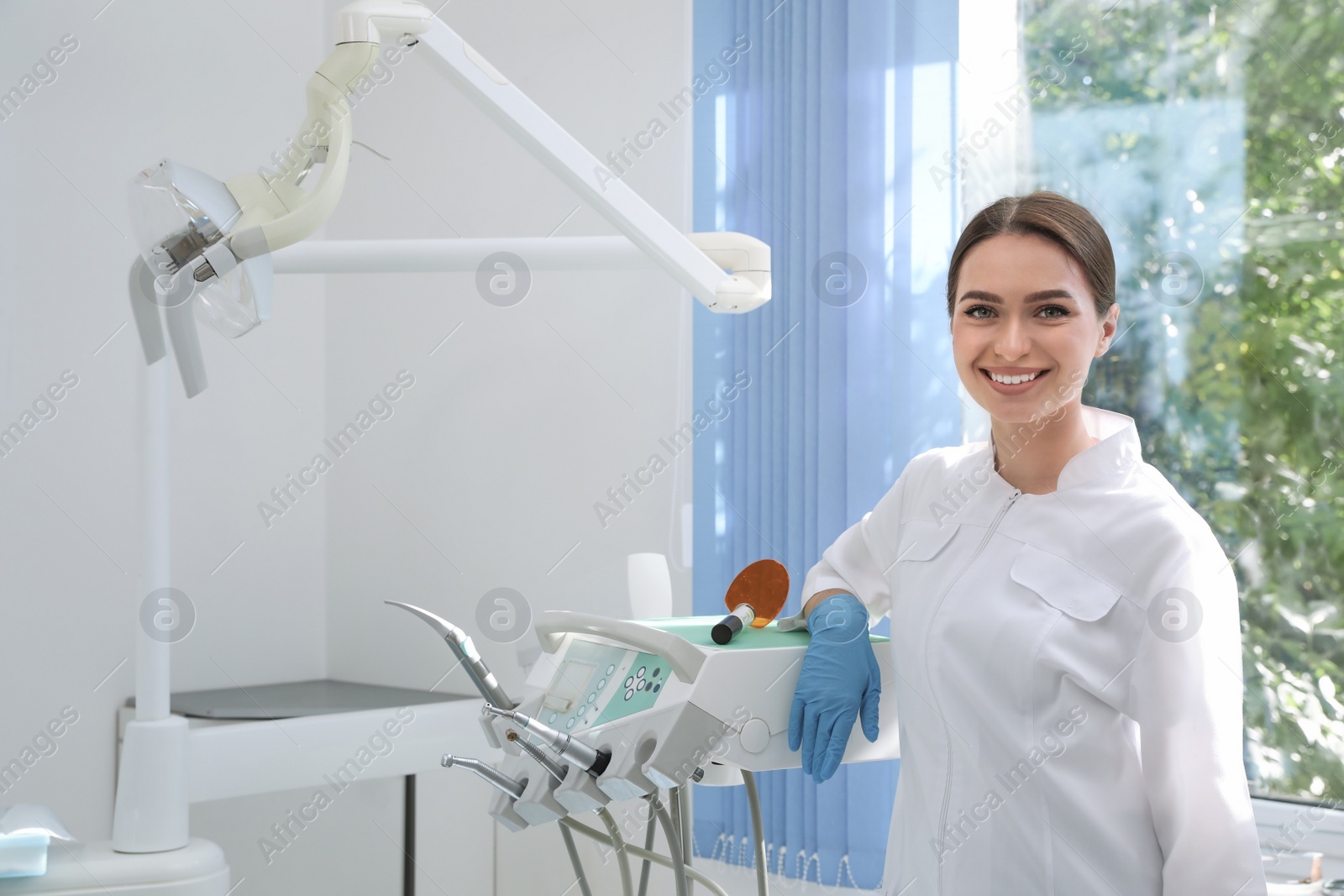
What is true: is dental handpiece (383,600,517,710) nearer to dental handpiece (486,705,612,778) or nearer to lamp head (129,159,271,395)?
dental handpiece (486,705,612,778)

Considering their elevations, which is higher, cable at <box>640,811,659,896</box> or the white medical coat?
the white medical coat

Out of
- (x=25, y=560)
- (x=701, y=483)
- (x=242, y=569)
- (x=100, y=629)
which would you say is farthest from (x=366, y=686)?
(x=701, y=483)

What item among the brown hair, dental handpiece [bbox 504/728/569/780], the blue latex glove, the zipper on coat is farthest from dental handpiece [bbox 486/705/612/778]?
the brown hair

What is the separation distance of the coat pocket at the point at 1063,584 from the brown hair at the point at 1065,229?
27 centimetres

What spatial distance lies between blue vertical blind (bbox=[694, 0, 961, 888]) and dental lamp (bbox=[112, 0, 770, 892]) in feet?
1.55

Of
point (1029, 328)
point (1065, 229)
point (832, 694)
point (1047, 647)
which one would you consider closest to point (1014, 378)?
point (1029, 328)

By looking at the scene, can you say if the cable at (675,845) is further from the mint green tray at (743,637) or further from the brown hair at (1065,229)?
the brown hair at (1065,229)

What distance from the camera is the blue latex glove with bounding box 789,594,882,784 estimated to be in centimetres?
123

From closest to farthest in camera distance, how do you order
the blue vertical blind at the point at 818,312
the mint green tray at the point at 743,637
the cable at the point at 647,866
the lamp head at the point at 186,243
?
the lamp head at the point at 186,243 < the mint green tray at the point at 743,637 < the cable at the point at 647,866 < the blue vertical blind at the point at 818,312

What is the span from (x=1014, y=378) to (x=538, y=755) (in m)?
0.66

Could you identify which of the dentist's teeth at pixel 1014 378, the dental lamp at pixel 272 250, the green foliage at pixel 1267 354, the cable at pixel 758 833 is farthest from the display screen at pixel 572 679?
the green foliage at pixel 1267 354

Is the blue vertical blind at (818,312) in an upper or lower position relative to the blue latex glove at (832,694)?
upper

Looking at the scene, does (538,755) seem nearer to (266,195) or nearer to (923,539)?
(923,539)

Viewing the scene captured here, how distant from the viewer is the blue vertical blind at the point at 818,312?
72.2 inches
